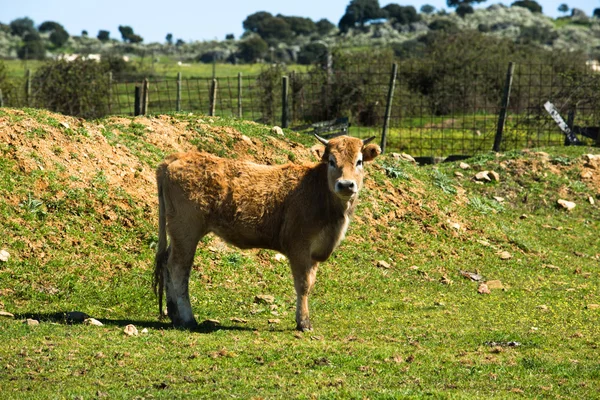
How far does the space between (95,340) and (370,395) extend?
3.46 metres

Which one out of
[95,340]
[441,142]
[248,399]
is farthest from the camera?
[441,142]

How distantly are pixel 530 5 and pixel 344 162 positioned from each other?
12244 cm

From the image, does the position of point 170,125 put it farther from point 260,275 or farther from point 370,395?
point 370,395

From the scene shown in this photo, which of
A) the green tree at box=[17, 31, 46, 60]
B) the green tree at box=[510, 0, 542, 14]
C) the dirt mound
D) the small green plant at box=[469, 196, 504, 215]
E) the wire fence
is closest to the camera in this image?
the dirt mound

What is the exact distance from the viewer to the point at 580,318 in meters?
12.4

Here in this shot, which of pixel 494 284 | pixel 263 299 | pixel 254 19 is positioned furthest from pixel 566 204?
pixel 254 19

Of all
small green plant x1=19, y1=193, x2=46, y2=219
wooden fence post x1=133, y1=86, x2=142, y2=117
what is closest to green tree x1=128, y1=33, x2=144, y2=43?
wooden fence post x1=133, y1=86, x2=142, y2=117

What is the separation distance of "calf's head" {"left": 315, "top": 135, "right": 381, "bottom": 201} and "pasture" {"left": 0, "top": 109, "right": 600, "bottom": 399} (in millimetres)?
1865

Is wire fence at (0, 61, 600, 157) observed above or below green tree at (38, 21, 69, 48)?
below

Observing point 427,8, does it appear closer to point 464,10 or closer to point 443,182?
point 464,10

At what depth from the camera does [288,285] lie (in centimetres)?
1354

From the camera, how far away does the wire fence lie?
2661 cm

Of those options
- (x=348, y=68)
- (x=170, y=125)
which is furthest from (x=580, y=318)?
(x=348, y=68)

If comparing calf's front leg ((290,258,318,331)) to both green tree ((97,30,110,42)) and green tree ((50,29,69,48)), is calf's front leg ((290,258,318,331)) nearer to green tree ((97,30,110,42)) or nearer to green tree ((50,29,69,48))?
green tree ((50,29,69,48))
